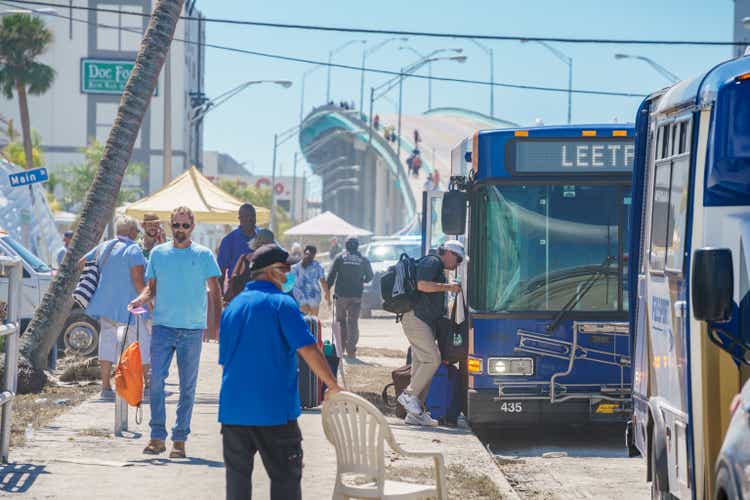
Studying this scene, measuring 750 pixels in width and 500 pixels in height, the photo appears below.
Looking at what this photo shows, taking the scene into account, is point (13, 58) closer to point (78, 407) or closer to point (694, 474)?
point (78, 407)

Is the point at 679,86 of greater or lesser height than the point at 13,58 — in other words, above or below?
below

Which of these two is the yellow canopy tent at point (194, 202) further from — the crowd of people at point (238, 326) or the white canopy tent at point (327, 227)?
the white canopy tent at point (327, 227)

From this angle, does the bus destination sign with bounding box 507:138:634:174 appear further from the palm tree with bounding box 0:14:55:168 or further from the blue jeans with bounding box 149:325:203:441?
the palm tree with bounding box 0:14:55:168

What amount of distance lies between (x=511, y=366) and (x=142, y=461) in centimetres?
412

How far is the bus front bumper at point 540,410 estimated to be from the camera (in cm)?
1339

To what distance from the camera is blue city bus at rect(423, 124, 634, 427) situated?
44.1ft

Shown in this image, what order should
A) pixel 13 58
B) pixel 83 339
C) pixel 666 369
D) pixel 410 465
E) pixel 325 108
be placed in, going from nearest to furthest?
pixel 666 369 → pixel 410 465 → pixel 83 339 → pixel 13 58 → pixel 325 108

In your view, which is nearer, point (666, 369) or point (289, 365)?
point (289, 365)

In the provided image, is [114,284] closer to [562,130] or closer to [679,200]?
[562,130]

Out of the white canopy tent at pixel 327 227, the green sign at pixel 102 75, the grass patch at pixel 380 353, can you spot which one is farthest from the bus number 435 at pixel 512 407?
the green sign at pixel 102 75

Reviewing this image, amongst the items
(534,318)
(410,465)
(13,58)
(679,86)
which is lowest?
(410,465)

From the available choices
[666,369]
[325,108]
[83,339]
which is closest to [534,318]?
[666,369]

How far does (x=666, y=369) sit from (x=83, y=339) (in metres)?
14.6

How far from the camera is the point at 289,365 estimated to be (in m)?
7.38
